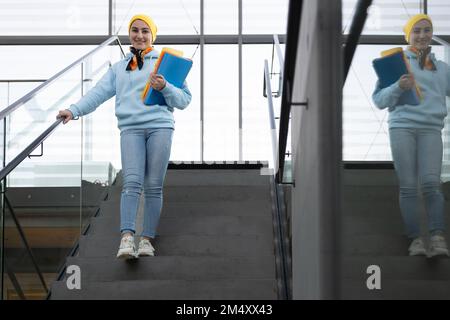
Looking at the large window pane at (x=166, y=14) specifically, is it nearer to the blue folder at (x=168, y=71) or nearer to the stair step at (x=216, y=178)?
the stair step at (x=216, y=178)

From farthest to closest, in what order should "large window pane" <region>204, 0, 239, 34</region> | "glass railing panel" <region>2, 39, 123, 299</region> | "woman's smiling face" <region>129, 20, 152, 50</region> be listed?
"large window pane" <region>204, 0, 239, 34</region> < "woman's smiling face" <region>129, 20, 152, 50</region> < "glass railing panel" <region>2, 39, 123, 299</region>

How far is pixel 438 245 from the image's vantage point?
2.77m

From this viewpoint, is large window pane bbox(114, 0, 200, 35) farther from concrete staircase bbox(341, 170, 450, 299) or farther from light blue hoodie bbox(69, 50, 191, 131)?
concrete staircase bbox(341, 170, 450, 299)

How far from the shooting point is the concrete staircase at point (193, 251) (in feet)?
15.1

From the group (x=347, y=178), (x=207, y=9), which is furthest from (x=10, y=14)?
(x=347, y=178)

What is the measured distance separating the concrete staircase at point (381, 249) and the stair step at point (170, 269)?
188cm

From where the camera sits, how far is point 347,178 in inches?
120

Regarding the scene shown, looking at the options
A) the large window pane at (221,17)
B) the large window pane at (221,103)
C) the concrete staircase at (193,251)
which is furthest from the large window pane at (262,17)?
the concrete staircase at (193,251)

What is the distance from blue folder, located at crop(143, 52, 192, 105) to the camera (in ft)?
17.3

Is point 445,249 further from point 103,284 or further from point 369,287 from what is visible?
point 103,284

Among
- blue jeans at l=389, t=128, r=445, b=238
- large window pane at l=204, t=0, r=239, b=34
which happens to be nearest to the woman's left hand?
blue jeans at l=389, t=128, r=445, b=238

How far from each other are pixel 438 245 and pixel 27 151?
2.75 meters

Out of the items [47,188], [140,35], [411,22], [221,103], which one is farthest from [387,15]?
[221,103]

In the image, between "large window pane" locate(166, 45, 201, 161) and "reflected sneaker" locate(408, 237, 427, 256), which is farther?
"large window pane" locate(166, 45, 201, 161)
